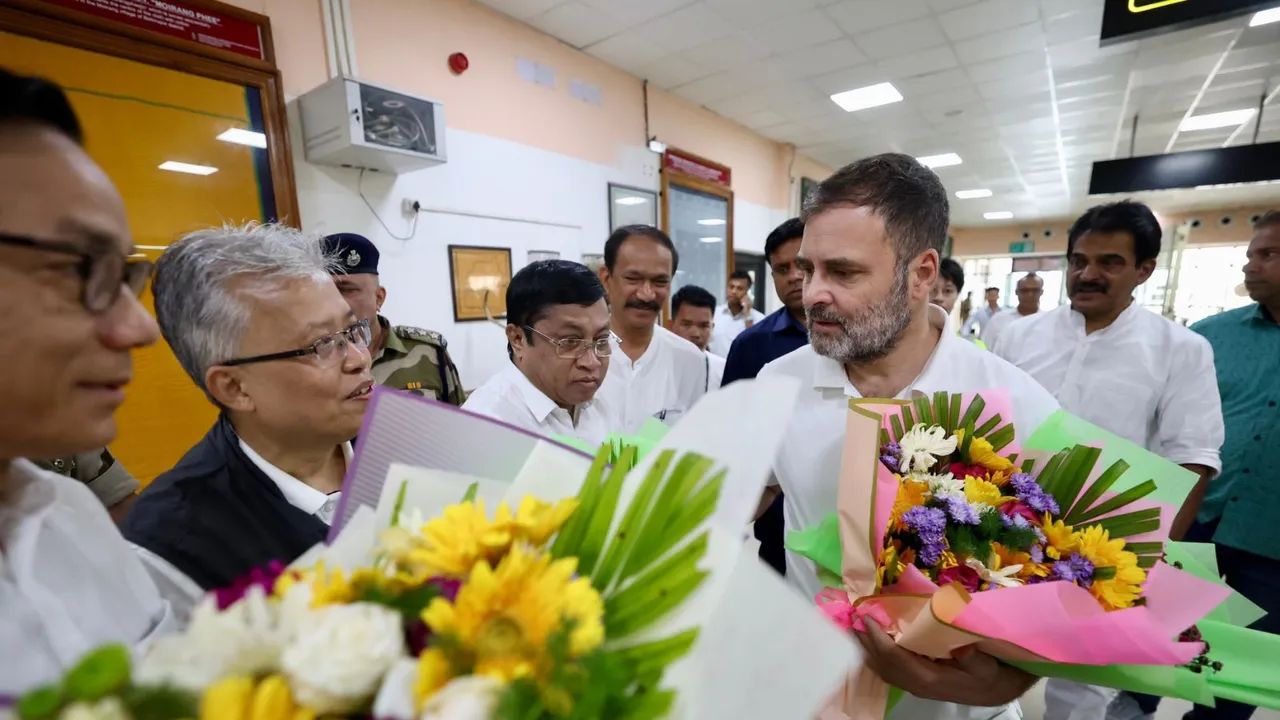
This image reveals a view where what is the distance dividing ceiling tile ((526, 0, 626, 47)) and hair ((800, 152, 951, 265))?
356 centimetres

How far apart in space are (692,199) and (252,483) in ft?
18.9

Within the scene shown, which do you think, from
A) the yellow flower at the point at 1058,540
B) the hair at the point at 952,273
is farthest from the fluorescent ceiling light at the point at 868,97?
the yellow flower at the point at 1058,540

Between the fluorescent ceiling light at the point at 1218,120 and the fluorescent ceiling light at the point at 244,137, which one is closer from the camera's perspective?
the fluorescent ceiling light at the point at 244,137

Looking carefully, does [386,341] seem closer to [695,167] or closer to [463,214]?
[463,214]

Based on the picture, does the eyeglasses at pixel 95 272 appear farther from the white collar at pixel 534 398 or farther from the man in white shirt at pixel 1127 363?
the man in white shirt at pixel 1127 363

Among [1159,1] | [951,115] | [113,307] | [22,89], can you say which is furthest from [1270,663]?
[951,115]

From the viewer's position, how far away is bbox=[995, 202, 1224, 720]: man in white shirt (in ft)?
5.94

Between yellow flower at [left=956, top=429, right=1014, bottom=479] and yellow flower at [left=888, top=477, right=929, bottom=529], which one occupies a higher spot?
yellow flower at [left=956, top=429, right=1014, bottom=479]

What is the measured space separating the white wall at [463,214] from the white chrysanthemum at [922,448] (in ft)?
10.7

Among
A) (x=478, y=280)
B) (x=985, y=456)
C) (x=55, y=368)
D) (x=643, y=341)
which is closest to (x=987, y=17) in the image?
(x=643, y=341)

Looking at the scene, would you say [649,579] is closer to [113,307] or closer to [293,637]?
[293,637]

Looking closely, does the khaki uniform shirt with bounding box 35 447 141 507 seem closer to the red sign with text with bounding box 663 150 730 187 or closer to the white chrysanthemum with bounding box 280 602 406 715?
the white chrysanthemum with bounding box 280 602 406 715

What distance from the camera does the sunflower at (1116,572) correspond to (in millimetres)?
793

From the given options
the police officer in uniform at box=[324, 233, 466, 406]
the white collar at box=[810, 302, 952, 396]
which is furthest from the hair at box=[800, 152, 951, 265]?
the police officer in uniform at box=[324, 233, 466, 406]
